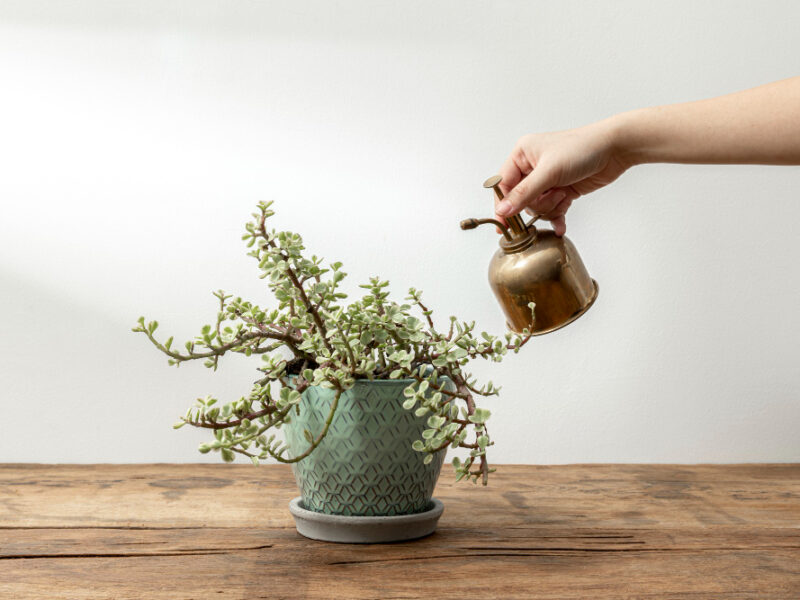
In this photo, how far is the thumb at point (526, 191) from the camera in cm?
91

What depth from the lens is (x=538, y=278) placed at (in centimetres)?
→ 88

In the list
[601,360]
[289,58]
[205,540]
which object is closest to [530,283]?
[205,540]

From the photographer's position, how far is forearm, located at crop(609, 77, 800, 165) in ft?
2.74

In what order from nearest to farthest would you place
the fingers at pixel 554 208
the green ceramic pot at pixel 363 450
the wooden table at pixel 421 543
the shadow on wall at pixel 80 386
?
the wooden table at pixel 421 543
the green ceramic pot at pixel 363 450
the fingers at pixel 554 208
the shadow on wall at pixel 80 386

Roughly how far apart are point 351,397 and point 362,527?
163mm

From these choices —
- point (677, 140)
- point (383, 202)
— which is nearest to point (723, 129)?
point (677, 140)

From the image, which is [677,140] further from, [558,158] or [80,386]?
[80,386]

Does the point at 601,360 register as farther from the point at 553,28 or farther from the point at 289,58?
the point at 289,58

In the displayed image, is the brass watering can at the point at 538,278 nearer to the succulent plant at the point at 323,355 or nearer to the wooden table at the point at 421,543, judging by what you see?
the succulent plant at the point at 323,355

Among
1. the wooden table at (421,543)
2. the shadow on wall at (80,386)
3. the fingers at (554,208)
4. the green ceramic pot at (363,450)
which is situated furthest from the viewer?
the shadow on wall at (80,386)

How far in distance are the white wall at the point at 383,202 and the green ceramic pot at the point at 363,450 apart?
797 millimetres

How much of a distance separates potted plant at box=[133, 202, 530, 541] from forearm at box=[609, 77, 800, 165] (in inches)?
13.0

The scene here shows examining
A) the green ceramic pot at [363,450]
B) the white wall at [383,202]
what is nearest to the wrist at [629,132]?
the green ceramic pot at [363,450]

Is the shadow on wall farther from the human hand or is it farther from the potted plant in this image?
the human hand
